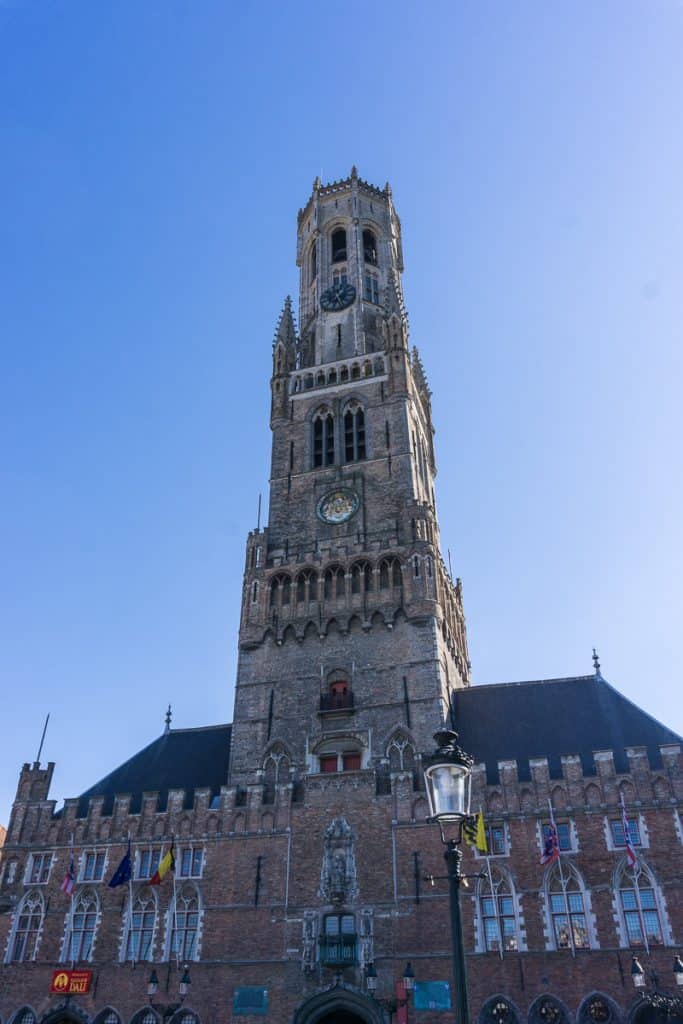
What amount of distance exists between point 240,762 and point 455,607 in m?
13.7

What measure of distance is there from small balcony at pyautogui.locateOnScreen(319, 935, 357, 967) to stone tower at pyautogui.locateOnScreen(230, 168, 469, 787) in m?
6.42

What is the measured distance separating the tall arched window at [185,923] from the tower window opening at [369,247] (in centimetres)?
4024

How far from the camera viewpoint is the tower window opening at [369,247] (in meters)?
56.1

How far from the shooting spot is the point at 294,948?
30359 millimetres

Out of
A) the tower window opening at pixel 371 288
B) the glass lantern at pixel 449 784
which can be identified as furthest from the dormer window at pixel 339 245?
the glass lantern at pixel 449 784

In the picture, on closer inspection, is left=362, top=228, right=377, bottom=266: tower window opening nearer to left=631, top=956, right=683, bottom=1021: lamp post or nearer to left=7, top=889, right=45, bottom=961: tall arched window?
left=7, top=889, right=45, bottom=961: tall arched window

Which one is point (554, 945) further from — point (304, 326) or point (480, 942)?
point (304, 326)

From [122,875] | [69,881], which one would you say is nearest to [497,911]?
[122,875]

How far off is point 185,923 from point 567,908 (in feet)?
47.8

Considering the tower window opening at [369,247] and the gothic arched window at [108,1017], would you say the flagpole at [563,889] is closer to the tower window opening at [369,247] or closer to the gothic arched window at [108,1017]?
the gothic arched window at [108,1017]

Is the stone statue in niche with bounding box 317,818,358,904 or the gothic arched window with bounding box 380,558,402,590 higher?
the gothic arched window with bounding box 380,558,402,590

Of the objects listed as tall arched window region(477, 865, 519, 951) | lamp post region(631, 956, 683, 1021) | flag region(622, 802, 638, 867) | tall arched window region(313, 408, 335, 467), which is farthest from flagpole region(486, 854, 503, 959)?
tall arched window region(313, 408, 335, 467)

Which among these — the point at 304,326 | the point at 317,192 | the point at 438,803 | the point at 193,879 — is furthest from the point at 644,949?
the point at 317,192

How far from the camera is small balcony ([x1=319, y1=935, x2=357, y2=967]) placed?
2950 cm
